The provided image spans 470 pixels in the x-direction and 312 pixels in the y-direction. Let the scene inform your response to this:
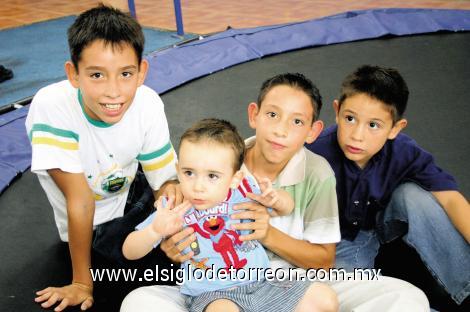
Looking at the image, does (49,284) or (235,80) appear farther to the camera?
(235,80)

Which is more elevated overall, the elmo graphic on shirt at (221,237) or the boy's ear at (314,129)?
the boy's ear at (314,129)

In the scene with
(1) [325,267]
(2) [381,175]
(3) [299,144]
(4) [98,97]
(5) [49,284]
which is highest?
(4) [98,97]

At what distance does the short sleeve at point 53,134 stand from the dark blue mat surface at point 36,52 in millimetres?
1599

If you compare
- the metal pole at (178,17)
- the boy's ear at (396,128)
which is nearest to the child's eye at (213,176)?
the boy's ear at (396,128)

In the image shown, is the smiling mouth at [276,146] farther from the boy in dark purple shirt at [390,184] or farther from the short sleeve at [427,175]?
the short sleeve at [427,175]

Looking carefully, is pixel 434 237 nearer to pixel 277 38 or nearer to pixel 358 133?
pixel 358 133

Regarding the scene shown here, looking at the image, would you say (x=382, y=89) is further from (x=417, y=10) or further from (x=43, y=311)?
(x=417, y=10)

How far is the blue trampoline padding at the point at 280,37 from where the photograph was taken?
110 inches

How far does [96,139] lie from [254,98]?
1.35m

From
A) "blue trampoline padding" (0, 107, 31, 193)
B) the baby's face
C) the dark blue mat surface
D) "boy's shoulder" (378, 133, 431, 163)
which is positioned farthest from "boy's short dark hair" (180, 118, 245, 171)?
the dark blue mat surface

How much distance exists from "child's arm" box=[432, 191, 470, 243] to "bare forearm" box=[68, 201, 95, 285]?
92 centimetres

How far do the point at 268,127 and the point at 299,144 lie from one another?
0.09m

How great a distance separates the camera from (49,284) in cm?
139

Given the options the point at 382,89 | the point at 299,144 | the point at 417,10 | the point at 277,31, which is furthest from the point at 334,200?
the point at 417,10
